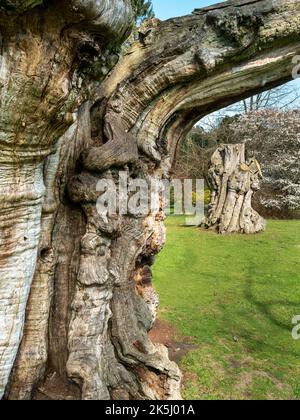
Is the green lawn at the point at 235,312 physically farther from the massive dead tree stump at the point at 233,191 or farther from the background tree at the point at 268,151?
the background tree at the point at 268,151

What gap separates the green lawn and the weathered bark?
1.05m

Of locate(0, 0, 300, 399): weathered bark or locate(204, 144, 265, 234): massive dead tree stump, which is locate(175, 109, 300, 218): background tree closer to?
locate(204, 144, 265, 234): massive dead tree stump

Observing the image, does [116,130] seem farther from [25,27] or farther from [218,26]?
[25,27]

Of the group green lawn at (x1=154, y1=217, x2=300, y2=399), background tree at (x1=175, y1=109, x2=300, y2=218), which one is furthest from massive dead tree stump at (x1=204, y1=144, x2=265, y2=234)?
background tree at (x1=175, y1=109, x2=300, y2=218)

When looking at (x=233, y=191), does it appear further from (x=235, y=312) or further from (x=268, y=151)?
(x=268, y=151)

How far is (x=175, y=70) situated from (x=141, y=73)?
0.31m

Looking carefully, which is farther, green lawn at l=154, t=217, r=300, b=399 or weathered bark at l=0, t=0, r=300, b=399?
green lawn at l=154, t=217, r=300, b=399

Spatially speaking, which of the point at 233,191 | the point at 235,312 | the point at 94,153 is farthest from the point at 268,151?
the point at 94,153

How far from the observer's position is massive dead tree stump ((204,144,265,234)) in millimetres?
12773

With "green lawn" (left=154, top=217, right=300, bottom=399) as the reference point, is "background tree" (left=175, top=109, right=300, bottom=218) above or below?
above

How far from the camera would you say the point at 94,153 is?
316 cm

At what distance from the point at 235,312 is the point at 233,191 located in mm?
7369
